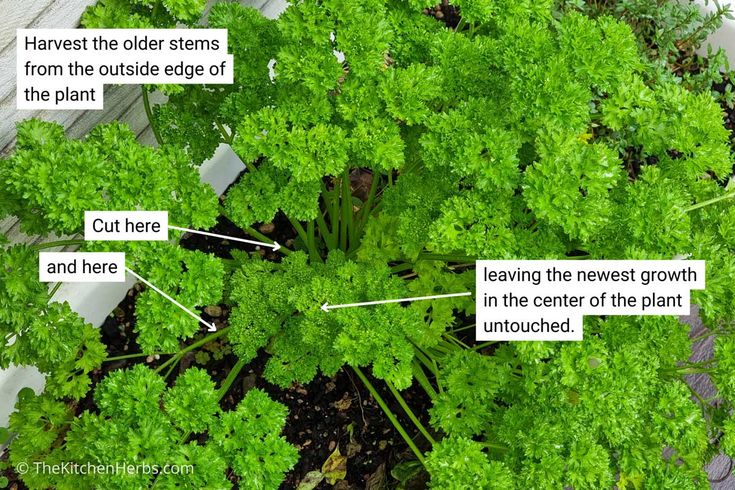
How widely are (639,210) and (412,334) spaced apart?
613 millimetres

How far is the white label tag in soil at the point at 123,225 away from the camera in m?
1.60

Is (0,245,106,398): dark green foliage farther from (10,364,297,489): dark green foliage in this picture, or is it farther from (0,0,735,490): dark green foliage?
(10,364,297,489): dark green foliage

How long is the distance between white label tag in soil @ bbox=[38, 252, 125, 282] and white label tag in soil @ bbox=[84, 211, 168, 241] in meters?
0.04

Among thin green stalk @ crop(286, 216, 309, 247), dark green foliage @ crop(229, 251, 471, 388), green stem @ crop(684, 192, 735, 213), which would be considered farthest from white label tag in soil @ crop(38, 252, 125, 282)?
green stem @ crop(684, 192, 735, 213)

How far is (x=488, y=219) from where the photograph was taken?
66.2 inches

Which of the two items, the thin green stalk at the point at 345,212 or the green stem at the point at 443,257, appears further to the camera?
the thin green stalk at the point at 345,212

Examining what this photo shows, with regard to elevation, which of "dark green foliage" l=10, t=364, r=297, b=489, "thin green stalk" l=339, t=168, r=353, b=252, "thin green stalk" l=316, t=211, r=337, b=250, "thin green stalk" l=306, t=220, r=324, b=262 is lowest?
"dark green foliage" l=10, t=364, r=297, b=489

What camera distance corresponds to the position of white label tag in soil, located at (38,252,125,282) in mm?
1647

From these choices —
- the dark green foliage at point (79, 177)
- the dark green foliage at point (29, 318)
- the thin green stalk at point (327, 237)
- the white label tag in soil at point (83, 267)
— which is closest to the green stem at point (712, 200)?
the thin green stalk at point (327, 237)

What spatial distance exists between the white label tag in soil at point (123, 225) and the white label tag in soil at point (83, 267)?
4 cm

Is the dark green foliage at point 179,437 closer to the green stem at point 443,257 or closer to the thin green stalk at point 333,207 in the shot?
the green stem at point 443,257

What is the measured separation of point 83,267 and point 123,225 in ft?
0.59

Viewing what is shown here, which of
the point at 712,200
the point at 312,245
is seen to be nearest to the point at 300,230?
the point at 312,245

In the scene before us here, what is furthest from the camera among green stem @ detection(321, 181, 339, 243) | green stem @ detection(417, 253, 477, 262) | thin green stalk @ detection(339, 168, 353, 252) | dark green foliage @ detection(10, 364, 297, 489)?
green stem @ detection(321, 181, 339, 243)
